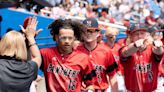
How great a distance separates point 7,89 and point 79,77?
1.02m

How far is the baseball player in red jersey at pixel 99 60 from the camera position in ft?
17.1

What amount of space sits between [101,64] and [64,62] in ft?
3.01

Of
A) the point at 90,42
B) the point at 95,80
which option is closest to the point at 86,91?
the point at 95,80

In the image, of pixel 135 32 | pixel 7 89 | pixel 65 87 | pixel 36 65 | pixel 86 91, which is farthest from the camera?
pixel 135 32

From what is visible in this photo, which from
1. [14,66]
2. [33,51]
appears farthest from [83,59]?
[14,66]

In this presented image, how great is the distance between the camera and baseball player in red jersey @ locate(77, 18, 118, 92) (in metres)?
5.20

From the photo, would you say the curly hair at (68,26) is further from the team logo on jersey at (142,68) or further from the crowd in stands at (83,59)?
the team logo on jersey at (142,68)

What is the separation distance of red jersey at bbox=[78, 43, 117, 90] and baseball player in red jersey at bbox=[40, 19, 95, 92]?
674mm

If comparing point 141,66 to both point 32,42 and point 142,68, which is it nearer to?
point 142,68

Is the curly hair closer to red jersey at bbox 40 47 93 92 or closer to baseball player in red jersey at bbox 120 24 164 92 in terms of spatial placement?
red jersey at bbox 40 47 93 92

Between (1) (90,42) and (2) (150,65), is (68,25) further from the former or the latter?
(2) (150,65)

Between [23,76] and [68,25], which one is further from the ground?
Result: [68,25]

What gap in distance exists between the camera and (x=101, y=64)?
5270 mm

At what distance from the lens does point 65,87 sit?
4.39 metres
